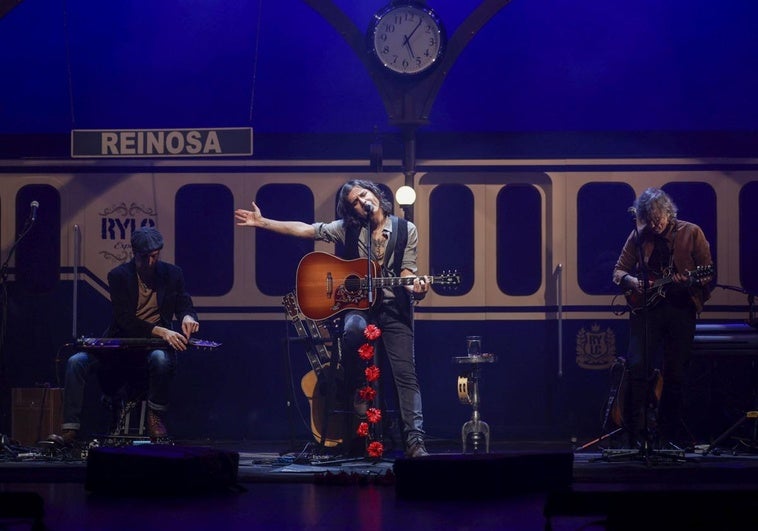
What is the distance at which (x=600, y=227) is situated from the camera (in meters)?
11.3

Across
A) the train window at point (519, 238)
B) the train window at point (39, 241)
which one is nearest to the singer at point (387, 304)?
the train window at point (519, 238)

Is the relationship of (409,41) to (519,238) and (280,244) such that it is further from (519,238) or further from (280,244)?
(280,244)

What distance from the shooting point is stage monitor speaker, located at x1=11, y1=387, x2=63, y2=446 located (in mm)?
10281

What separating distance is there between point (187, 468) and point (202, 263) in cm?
478

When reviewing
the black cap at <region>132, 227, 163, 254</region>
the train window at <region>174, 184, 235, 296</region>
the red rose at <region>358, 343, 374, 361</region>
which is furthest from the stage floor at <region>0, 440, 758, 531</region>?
the train window at <region>174, 184, 235, 296</region>

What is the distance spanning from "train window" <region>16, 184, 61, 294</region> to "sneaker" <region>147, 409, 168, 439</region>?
124 inches

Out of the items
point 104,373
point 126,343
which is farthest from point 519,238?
point 104,373

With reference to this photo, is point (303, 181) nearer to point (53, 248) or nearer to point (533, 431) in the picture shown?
point (53, 248)

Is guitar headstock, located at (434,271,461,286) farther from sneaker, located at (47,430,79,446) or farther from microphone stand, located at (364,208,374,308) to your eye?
sneaker, located at (47,430,79,446)

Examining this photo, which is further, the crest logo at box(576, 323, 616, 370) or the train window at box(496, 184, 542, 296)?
the train window at box(496, 184, 542, 296)

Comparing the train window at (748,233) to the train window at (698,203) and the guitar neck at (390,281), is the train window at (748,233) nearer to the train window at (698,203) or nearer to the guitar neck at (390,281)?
the train window at (698,203)

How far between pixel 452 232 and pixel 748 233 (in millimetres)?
2917

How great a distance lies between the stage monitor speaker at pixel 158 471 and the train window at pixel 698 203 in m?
5.96

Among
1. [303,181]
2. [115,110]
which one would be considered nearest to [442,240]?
[303,181]
